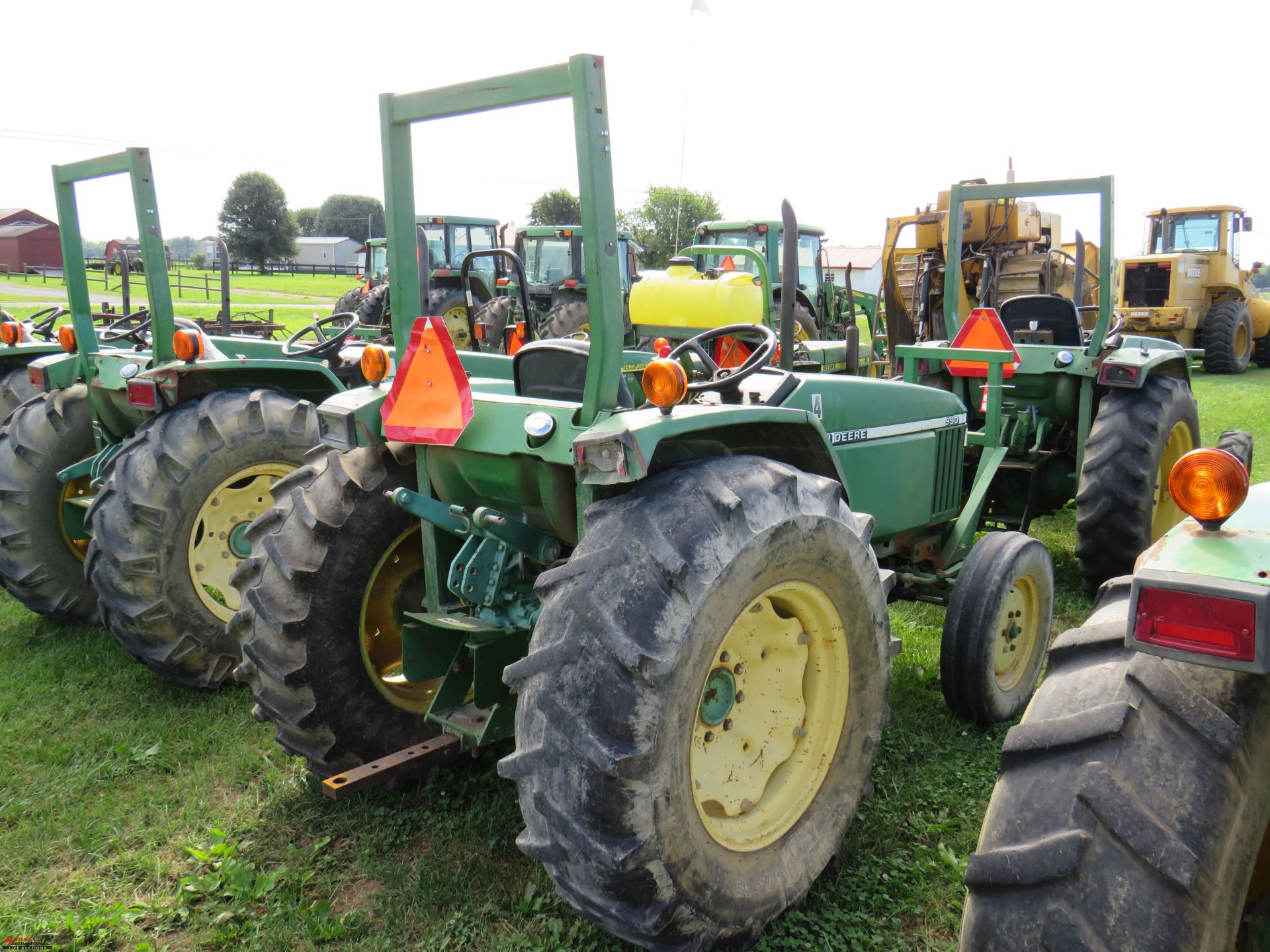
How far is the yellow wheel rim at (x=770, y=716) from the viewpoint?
99.4 inches

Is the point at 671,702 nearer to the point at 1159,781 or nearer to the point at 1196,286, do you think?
the point at 1159,781

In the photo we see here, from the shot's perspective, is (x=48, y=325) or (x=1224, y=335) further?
(x=1224, y=335)

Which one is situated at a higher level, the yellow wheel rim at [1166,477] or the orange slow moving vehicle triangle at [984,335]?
the orange slow moving vehicle triangle at [984,335]

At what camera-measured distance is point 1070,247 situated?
41.4 ft

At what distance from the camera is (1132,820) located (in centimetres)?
140

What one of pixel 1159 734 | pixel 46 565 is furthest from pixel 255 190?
pixel 1159 734

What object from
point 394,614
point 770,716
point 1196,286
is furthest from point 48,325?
point 1196,286

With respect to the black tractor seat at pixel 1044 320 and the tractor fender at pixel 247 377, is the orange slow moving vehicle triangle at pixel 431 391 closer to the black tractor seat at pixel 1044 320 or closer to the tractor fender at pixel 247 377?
the tractor fender at pixel 247 377

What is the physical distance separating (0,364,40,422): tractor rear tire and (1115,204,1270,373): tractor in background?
49.4 feet

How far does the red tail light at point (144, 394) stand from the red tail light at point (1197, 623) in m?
4.16

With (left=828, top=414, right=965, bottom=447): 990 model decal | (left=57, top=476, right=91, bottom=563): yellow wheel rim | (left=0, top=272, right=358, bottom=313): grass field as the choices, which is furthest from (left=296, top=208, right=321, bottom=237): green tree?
(left=828, top=414, right=965, bottom=447): 990 model decal

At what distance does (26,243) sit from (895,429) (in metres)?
54.7

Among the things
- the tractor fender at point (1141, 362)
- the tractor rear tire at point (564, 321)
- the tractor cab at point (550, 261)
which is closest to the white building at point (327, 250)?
the tractor cab at point (550, 261)

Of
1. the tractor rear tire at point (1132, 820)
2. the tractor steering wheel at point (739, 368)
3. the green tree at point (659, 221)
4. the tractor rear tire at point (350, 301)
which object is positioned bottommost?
the tractor rear tire at point (1132, 820)
